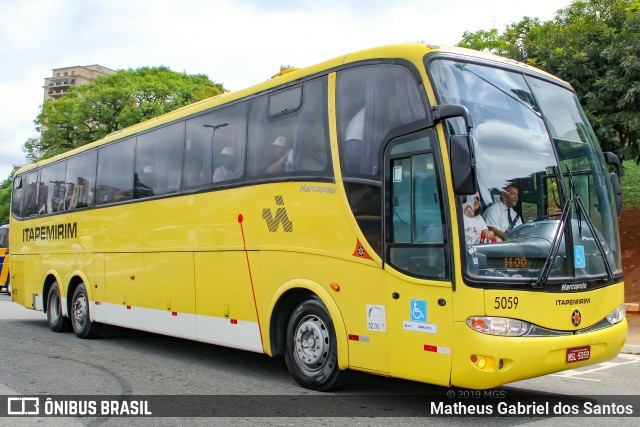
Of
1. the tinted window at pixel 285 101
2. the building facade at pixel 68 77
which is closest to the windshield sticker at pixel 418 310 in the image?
the tinted window at pixel 285 101

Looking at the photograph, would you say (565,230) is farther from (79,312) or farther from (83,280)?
(79,312)

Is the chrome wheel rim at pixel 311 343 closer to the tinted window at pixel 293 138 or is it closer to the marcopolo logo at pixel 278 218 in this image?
the marcopolo logo at pixel 278 218

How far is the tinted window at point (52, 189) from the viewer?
14594 mm

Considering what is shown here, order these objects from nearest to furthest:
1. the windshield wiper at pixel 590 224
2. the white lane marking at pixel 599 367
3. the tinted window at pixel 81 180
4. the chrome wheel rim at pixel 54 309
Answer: the windshield wiper at pixel 590 224
the white lane marking at pixel 599 367
the tinted window at pixel 81 180
the chrome wheel rim at pixel 54 309

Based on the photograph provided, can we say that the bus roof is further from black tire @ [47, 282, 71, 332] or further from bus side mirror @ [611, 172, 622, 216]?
black tire @ [47, 282, 71, 332]

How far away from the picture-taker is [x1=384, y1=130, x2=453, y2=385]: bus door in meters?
5.93

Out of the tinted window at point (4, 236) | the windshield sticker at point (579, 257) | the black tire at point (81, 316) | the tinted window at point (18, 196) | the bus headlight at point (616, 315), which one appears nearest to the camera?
the windshield sticker at point (579, 257)

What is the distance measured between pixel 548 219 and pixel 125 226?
25.6 ft

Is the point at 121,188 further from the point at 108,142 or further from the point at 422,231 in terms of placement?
the point at 422,231

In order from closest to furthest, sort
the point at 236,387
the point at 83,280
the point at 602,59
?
the point at 236,387 < the point at 83,280 < the point at 602,59

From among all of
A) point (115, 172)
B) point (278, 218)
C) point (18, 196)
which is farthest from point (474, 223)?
point (18, 196)

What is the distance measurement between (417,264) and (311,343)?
190 centimetres

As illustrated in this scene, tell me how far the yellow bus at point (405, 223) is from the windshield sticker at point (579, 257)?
18 millimetres

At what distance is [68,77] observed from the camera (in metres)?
151
